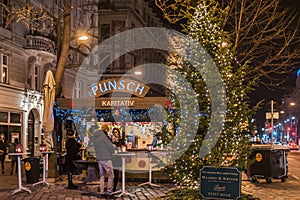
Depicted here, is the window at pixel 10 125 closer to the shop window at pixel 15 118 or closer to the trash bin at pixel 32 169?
the shop window at pixel 15 118

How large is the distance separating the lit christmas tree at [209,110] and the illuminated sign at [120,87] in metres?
10.0

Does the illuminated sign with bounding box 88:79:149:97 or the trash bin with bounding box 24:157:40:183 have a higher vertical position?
the illuminated sign with bounding box 88:79:149:97

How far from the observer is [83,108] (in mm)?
21719

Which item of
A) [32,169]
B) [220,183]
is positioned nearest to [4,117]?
[32,169]

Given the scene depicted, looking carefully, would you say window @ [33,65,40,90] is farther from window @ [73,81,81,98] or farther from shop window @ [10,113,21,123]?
window @ [73,81,81,98]

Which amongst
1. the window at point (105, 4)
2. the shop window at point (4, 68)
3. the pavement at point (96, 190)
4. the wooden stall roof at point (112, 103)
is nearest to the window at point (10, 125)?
the shop window at point (4, 68)

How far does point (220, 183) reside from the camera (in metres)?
9.68

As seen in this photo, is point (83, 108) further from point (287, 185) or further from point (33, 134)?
point (33, 134)

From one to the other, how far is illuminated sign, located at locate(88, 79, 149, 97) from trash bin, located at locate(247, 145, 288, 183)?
18.9 ft

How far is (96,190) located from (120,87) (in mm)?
7675

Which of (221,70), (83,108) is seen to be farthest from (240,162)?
(83,108)

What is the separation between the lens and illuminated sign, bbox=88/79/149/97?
21281mm

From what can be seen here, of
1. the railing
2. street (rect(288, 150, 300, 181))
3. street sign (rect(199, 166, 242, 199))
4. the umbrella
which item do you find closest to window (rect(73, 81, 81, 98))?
the railing

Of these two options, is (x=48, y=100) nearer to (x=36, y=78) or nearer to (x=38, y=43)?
(x=38, y=43)
